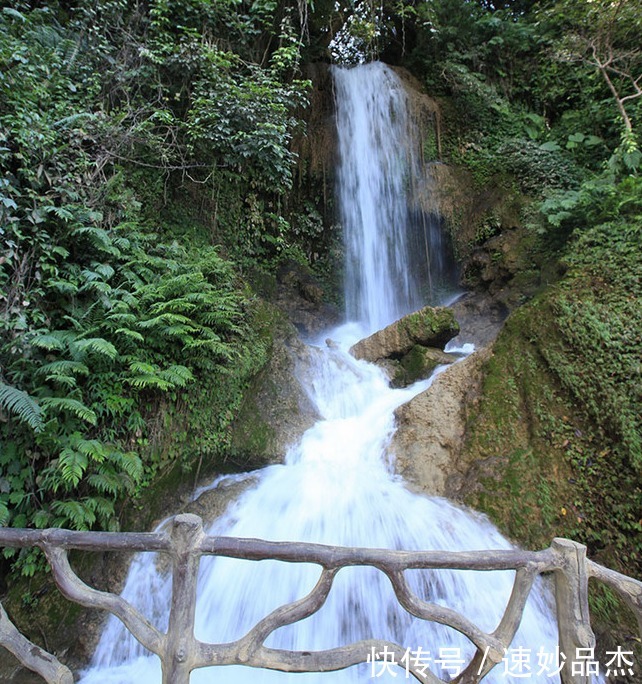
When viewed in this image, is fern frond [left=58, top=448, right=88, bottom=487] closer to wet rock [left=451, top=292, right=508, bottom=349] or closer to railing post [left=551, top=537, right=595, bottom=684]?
railing post [left=551, top=537, right=595, bottom=684]

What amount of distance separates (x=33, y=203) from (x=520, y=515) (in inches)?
264

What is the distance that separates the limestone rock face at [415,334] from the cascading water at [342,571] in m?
0.59

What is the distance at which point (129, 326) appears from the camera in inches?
177

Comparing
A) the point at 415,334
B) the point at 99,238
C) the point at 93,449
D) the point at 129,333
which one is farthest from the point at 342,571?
the point at 99,238

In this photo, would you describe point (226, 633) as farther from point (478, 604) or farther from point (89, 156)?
point (89, 156)

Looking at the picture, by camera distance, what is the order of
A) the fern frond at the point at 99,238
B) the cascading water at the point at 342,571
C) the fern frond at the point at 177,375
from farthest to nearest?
the fern frond at the point at 99,238 → the fern frond at the point at 177,375 → the cascading water at the point at 342,571

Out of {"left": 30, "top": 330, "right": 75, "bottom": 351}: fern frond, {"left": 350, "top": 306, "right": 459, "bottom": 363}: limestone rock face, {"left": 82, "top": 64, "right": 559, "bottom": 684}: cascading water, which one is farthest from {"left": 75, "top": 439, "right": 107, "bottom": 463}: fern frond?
{"left": 350, "top": 306, "right": 459, "bottom": 363}: limestone rock face

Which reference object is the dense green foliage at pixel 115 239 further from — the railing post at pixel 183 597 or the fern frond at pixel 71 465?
the railing post at pixel 183 597

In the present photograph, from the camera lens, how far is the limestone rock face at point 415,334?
6.95 meters

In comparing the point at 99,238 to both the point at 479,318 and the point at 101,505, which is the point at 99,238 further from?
the point at 479,318

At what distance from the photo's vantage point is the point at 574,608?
1.75m

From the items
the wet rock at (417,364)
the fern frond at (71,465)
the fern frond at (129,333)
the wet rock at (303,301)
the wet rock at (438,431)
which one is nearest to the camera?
the fern frond at (71,465)

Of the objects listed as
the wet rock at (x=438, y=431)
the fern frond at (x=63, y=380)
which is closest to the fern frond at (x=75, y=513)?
the fern frond at (x=63, y=380)

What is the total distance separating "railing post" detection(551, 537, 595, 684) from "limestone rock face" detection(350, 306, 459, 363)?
5.35 meters
